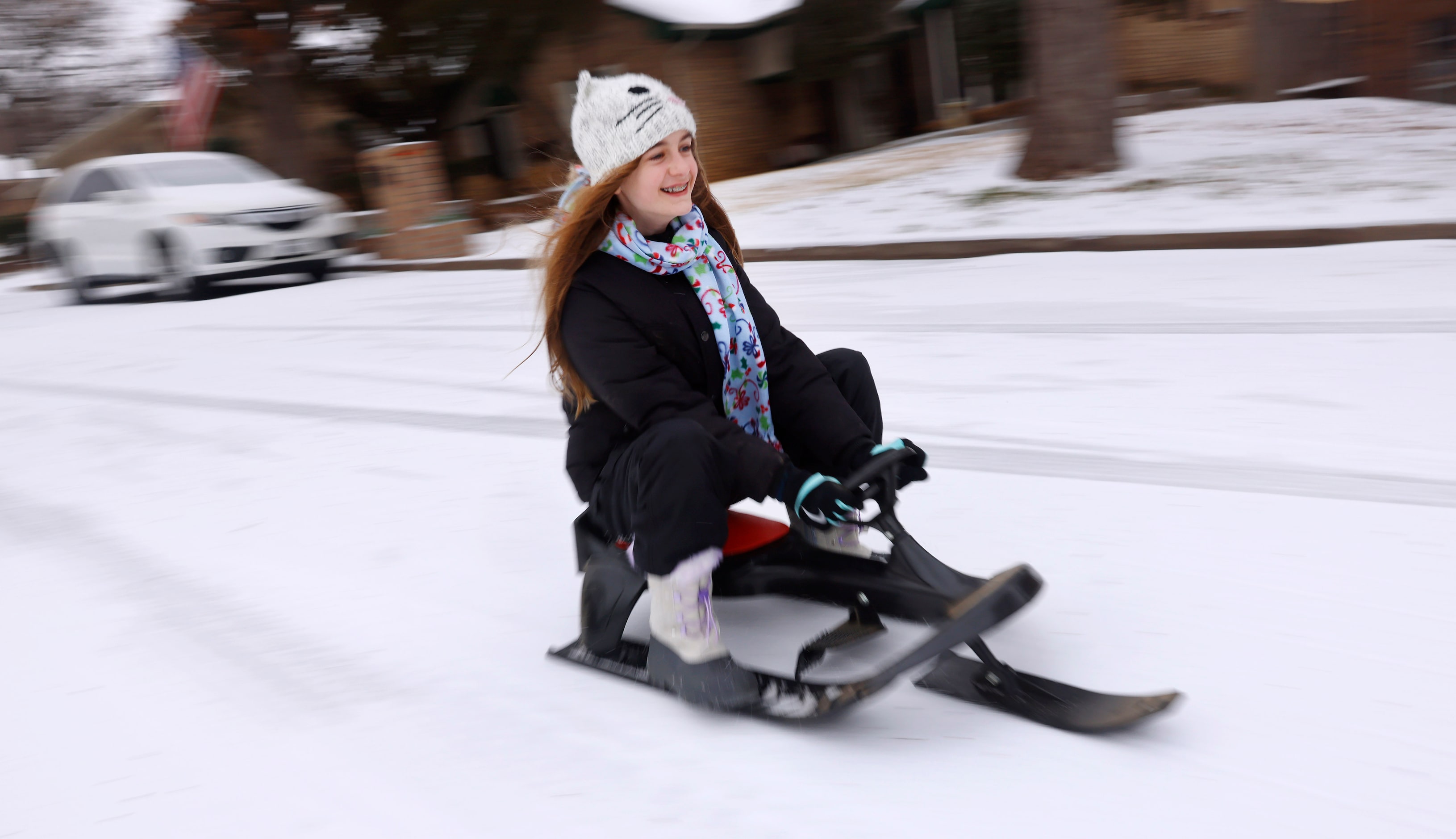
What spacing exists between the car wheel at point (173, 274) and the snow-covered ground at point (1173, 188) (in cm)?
256

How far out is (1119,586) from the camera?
7.82ft

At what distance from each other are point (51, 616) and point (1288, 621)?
108 inches

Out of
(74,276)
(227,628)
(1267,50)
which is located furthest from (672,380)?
(1267,50)

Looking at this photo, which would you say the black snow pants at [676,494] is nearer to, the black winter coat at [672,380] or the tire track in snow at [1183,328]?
the black winter coat at [672,380]

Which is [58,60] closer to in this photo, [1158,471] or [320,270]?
[320,270]

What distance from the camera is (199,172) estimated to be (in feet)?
35.3

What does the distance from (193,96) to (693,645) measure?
605 inches

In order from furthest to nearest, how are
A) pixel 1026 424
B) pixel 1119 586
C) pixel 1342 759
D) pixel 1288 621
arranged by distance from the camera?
pixel 1026 424, pixel 1119 586, pixel 1288 621, pixel 1342 759

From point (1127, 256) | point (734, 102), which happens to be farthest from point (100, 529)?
point (734, 102)

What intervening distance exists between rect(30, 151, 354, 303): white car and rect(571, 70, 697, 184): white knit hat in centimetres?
882

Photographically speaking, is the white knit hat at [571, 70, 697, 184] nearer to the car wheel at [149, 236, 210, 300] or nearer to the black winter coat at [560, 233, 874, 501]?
the black winter coat at [560, 233, 874, 501]

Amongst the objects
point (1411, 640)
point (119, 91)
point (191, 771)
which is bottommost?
point (1411, 640)

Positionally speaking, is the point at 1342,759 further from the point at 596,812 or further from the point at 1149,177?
the point at 1149,177

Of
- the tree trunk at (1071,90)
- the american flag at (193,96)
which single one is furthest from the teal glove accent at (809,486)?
the american flag at (193,96)
